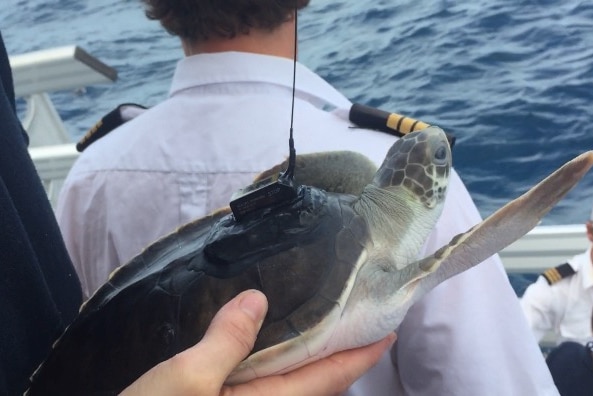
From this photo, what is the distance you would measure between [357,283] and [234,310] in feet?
0.68

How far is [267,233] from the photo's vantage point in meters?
0.91

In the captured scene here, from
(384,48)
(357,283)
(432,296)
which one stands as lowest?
(384,48)

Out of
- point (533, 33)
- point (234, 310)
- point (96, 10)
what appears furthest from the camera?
point (96, 10)

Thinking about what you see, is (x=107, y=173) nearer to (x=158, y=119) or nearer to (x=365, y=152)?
(x=158, y=119)

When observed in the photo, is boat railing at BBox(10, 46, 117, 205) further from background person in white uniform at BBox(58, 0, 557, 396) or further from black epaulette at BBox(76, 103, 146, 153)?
background person in white uniform at BBox(58, 0, 557, 396)

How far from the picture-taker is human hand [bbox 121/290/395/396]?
0.70m

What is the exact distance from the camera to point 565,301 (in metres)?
2.43

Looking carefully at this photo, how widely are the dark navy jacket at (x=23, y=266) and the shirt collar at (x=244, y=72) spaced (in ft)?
1.18


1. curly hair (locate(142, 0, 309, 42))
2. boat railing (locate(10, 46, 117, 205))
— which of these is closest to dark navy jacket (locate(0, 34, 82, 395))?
curly hair (locate(142, 0, 309, 42))

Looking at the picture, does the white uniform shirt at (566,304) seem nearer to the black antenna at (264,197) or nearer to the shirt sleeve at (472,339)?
the shirt sleeve at (472,339)

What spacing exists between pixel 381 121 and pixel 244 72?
0.84ft

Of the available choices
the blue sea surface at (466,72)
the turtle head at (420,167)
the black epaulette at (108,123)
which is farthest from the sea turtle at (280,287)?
the blue sea surface at (466,72)

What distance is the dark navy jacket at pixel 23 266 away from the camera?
0.87m

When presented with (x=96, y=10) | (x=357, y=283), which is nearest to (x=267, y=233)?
(x=357, y=283)
